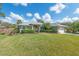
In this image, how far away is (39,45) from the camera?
4.39 m

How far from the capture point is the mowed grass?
14.2 feet

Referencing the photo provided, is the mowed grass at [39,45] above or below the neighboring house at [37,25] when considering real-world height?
below

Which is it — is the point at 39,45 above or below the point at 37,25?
below

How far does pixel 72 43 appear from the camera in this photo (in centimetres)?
437

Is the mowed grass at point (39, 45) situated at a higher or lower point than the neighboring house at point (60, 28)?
lower

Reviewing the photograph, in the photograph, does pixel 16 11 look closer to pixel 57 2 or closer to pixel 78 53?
pixel 57 2

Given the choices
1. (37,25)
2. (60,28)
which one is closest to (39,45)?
(37,25)

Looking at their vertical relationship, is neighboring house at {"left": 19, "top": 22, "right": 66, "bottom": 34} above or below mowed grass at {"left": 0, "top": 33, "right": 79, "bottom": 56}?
above

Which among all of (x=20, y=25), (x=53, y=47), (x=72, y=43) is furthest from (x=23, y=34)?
(x=72, y=43)

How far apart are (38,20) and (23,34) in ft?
1.23

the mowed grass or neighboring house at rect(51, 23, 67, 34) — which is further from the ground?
neighboring house at rect(51, 23, 67, 34)

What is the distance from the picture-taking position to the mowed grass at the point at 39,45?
4336 millimetres

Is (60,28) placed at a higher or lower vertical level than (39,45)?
higher

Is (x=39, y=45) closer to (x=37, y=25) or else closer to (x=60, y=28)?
(x=37, y=25)
